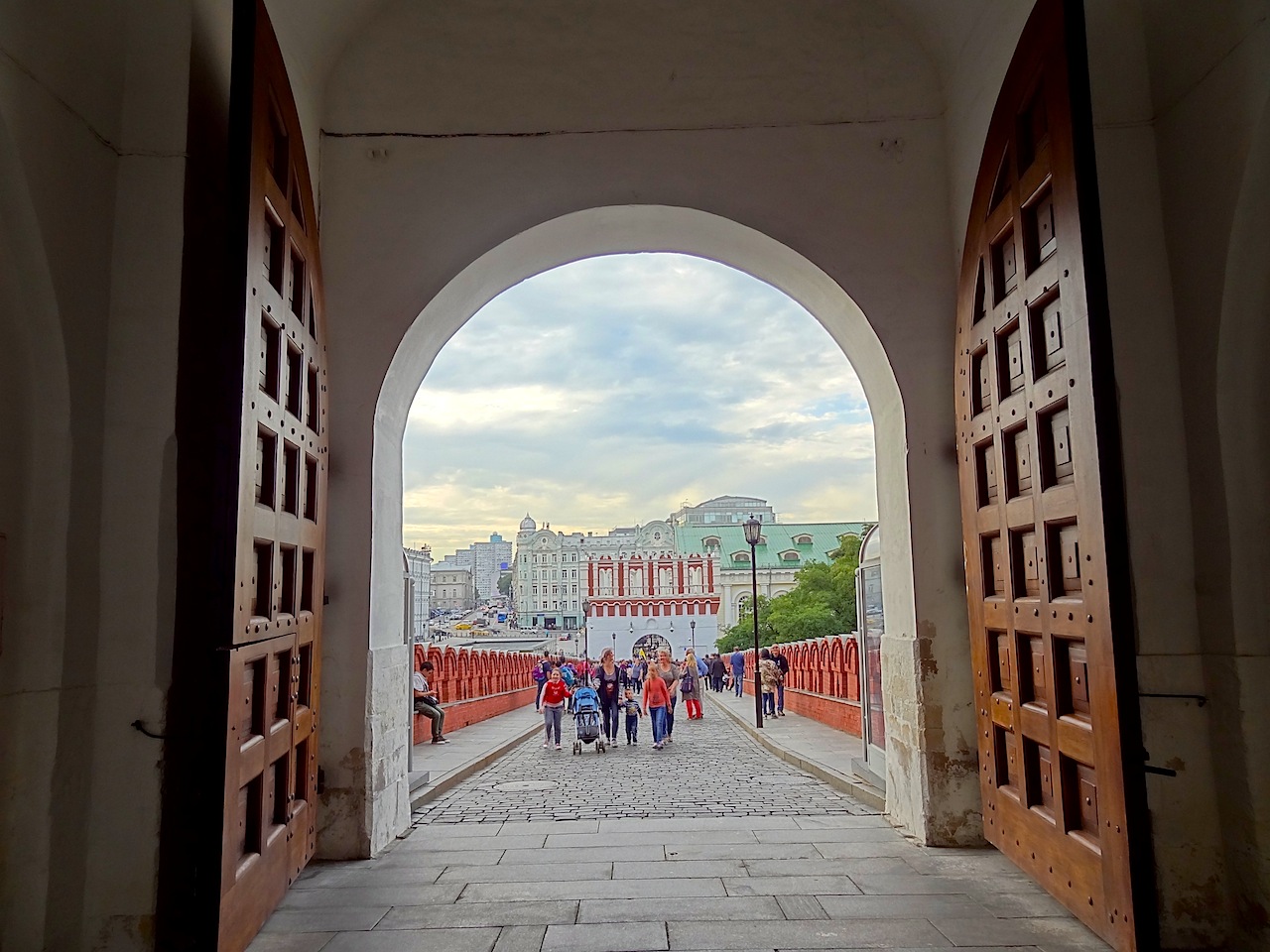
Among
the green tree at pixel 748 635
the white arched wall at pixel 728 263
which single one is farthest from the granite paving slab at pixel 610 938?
the green tree at pixel 748 635

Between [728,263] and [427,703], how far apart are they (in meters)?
8.18

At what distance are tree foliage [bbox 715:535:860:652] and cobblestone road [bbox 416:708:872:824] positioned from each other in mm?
34179

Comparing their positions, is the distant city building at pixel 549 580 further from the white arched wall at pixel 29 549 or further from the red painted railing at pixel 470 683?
the white arched wall at pixel 29 549

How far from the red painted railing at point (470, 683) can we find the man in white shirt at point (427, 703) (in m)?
0.31

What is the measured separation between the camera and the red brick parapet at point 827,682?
14859 mm

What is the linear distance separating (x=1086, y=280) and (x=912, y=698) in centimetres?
299

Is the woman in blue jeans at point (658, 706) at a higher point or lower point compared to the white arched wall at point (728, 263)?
lower

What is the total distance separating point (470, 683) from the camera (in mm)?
18750

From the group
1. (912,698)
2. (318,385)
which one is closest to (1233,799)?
(912,698)

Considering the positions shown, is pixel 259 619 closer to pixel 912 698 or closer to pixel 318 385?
pixel 318 385

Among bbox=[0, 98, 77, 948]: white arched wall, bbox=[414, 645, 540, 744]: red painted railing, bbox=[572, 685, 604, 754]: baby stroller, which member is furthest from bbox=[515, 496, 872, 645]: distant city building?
bbox=[0, 98, 77, 948]: white arched wall

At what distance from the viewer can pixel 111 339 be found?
13.2 ft

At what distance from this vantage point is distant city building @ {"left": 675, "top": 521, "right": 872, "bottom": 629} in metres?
83.1

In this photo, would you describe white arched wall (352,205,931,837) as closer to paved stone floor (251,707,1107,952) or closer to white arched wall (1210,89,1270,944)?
paved stone floor (251,707,1107,952)
